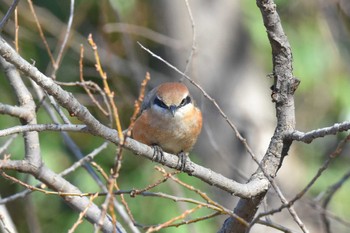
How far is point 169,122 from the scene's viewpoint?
11.7ft

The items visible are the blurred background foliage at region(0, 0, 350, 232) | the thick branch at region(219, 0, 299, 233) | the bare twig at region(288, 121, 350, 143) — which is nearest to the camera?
the bare twig at region(288, 121, 350, 143)

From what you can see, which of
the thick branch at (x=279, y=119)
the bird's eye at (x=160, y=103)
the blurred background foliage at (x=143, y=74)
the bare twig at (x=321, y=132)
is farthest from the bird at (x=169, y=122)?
the bare twig at (x=321, y=132)

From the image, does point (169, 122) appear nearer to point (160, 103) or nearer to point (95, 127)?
point (160, 103)

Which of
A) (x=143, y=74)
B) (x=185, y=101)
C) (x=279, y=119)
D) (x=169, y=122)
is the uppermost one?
(x=143, y=74)

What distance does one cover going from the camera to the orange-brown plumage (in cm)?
355

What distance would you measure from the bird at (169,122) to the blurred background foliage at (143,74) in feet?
2.03

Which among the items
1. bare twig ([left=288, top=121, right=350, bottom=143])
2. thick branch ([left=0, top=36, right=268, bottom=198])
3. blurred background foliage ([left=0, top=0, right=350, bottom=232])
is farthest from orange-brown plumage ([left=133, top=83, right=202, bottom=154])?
bare twig ([left=288, top=121, right=350, bottom=143])

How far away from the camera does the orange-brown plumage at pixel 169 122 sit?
11.7 feet

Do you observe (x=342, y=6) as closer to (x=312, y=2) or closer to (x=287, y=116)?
(x=312, y=2)

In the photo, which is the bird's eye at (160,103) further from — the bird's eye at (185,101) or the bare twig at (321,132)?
the bare twig at (321,132)

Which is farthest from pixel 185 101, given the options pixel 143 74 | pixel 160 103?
pixel 143 74

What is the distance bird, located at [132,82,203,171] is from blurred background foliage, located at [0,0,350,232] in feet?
2.03

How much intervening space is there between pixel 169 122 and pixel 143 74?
5.91ft

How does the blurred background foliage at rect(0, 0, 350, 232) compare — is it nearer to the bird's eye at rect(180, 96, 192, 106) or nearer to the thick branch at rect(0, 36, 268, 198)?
the bird's eye at rect(180, 96, 192, 106)
